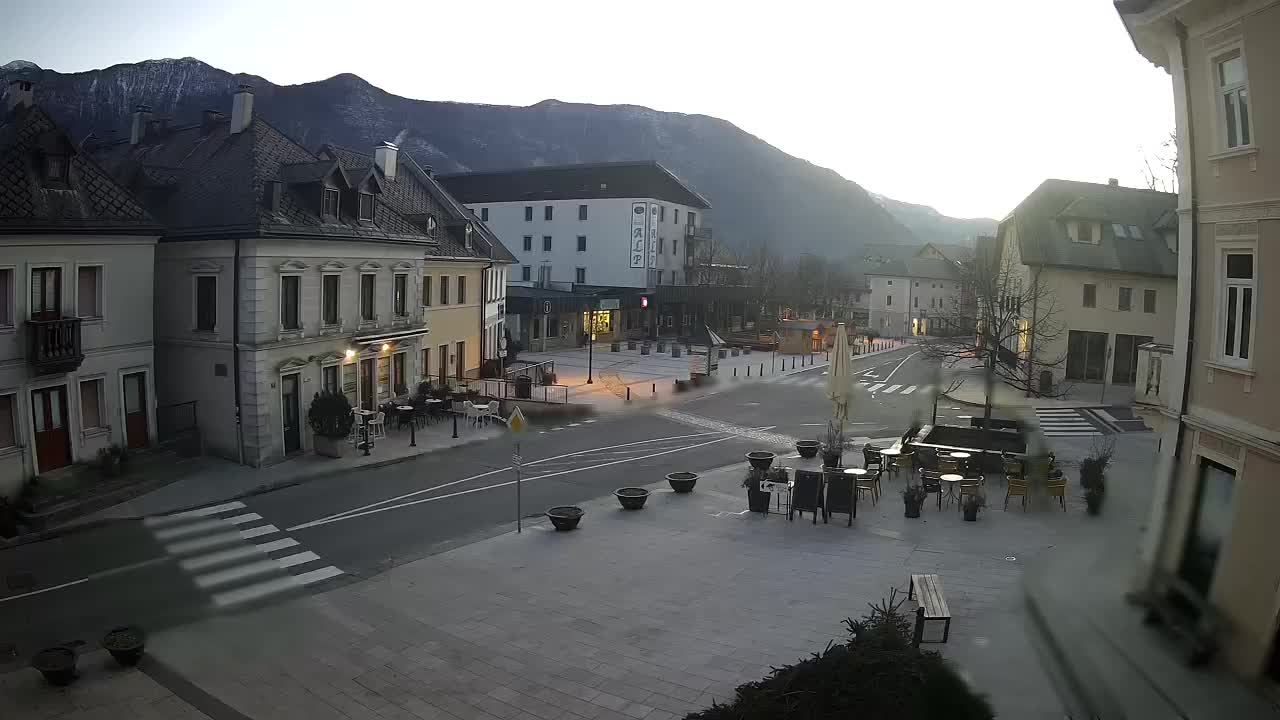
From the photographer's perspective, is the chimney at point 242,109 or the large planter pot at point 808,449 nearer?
the large planter pot at point 808,449

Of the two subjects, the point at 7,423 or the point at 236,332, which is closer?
the point at 7,423

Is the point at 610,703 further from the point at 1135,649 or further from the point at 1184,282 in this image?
the point at 1184,282

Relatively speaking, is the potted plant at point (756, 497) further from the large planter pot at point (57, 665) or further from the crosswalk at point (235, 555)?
the large planter pot at point (57, 665)

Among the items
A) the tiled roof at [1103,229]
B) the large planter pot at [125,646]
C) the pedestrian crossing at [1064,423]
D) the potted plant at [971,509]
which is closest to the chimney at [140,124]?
the large planter pot at [125,646]

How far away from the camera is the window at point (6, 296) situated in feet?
60.5

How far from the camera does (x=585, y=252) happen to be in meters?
76.8

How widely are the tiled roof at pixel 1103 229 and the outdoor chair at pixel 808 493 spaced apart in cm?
2877

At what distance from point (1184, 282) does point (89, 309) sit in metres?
22.9

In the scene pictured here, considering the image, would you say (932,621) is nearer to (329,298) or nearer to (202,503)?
(202,503)

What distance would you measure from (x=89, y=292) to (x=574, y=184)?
198 feet

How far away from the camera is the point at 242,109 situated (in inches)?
1065

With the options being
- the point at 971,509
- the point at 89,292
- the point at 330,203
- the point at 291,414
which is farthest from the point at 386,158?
the point at 971,509

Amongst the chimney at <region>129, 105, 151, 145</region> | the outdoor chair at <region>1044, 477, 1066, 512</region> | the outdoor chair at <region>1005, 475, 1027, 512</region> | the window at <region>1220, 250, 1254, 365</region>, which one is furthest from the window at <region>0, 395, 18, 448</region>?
the outdoor chair at <region>1044, 477, 1066, 512</region>

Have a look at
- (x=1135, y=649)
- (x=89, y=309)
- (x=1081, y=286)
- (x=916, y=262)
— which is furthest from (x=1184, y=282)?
(x=916, y=262)
